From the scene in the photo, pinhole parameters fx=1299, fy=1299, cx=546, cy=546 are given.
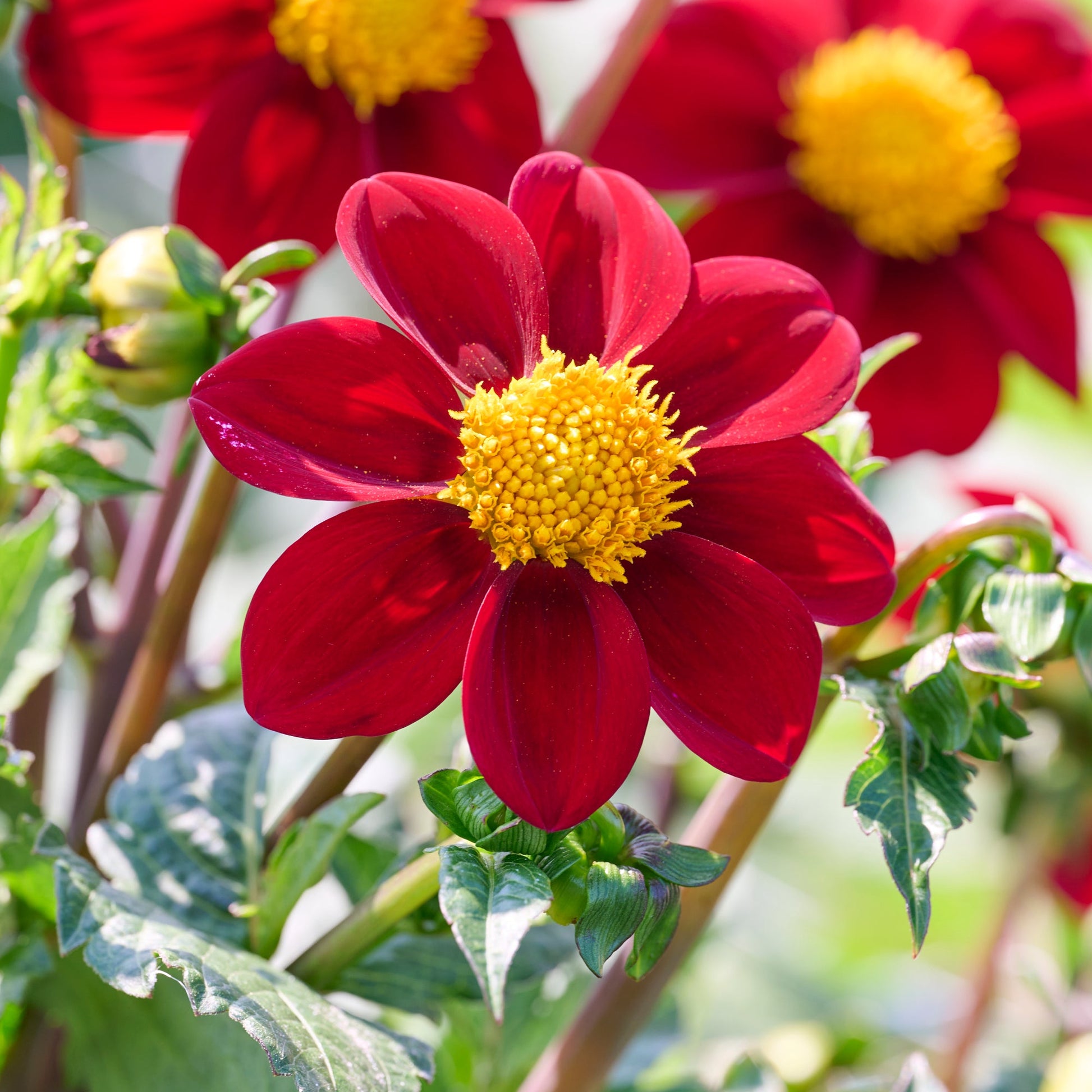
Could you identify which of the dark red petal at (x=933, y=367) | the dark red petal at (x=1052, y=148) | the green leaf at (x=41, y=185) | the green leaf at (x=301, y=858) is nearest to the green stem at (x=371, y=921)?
the green leaf at (x=301, y=858)

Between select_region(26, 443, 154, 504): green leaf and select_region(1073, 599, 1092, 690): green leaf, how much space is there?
309mm

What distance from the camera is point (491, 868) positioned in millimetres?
328

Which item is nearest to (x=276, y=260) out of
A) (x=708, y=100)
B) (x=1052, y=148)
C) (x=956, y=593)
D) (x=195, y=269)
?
(x=195, y=269)

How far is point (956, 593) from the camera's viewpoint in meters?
0.42

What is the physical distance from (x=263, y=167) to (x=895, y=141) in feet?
1.10

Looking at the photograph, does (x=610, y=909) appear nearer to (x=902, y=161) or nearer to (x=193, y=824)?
(x=193, y=824)

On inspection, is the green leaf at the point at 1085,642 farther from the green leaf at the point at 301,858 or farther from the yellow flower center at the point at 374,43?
the yellow flower center at the point at 374,43

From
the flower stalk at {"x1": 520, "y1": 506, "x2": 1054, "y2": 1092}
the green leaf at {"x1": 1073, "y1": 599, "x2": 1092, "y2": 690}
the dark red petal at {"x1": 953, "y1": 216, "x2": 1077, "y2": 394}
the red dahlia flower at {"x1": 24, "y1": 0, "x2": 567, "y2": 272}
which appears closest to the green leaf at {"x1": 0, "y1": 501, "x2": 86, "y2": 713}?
the red dahlia flower at {"x1": 24, "y1": 0, "x2": 567, "y2": 272}

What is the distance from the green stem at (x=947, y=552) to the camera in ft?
1.27

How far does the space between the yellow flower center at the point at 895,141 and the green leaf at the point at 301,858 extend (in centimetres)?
44

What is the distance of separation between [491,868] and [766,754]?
0.08 meters

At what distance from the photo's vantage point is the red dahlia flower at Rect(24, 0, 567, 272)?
1.73 ft

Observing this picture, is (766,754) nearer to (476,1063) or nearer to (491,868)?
(491,868)

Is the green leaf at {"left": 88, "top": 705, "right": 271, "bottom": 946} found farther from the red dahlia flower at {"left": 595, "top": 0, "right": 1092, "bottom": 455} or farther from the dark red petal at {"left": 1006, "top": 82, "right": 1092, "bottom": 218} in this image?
the dark red petal at {"left": 1006, "top": 82, "right": 1092, "bottom": 218}
